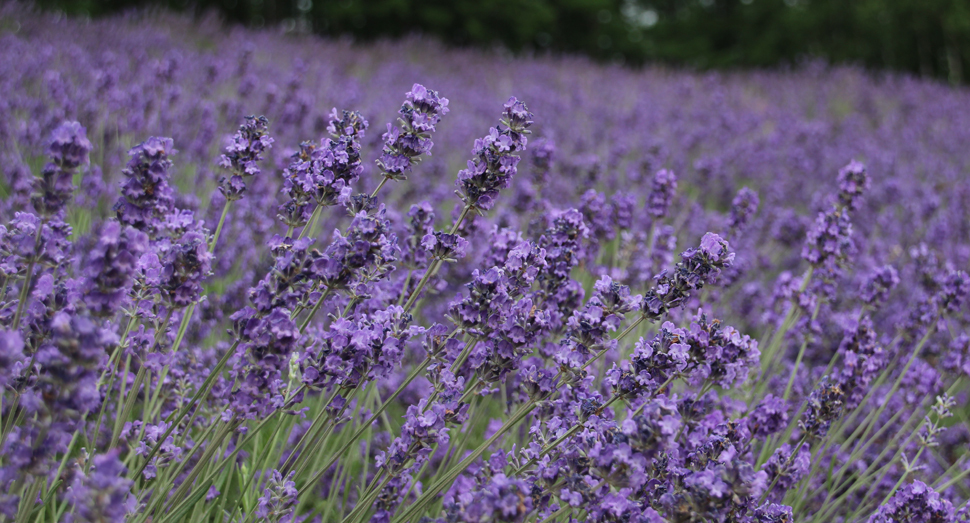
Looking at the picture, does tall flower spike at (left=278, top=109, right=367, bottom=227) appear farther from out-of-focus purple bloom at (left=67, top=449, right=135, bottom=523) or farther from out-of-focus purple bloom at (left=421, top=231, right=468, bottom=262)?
out-of-focus purple bloom at (left=67, top=449, right=135, bottom=523)

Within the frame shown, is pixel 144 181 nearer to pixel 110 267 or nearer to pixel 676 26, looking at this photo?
pixel 110 267

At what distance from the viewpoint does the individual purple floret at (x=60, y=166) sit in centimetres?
114

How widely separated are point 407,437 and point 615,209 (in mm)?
1498

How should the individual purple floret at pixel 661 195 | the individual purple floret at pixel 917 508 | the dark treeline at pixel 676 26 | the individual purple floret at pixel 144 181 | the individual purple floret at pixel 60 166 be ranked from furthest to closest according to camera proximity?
the dark treeline at pixel 676 26, the individual purple floret at pixel 661 195, the individual purple floret at pixel 917 508, the individual purple floret at pixel 144 181, the individual purple floret at pixel 60 166

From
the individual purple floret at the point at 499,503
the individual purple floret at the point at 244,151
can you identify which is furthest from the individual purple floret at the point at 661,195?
the individual purple floret at the point at 499,503

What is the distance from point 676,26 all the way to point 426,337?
17.4 m

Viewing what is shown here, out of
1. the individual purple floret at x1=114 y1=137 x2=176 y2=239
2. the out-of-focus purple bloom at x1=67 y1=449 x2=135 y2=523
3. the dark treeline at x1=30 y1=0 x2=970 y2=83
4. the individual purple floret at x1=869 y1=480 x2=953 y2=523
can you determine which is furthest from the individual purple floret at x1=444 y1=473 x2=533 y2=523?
the dark treeline at x1=30 y1=0 x2=970 y2=83

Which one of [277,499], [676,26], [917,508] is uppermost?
[676,26]

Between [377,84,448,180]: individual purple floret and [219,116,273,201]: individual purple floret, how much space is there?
321 millimetres

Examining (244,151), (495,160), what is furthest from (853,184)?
(244,151)

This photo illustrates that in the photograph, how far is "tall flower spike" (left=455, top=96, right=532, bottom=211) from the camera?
55.4 inches

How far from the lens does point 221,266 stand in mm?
2857

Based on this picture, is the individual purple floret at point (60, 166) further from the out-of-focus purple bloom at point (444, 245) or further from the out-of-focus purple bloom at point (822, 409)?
the out-of-focus purple bloom at point (822, 409)

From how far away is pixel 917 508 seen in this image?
154cm
